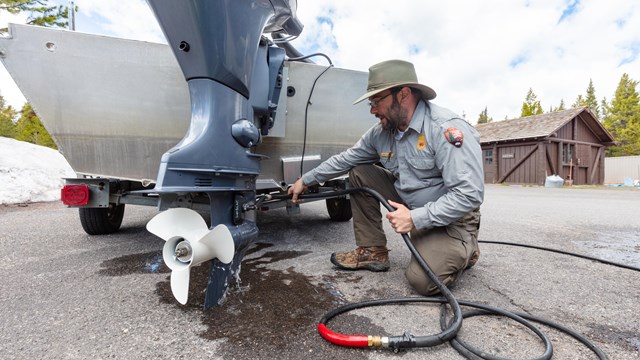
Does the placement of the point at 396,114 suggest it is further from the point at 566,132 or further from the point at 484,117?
the point at 484,117

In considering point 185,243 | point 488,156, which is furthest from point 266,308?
point 488,156

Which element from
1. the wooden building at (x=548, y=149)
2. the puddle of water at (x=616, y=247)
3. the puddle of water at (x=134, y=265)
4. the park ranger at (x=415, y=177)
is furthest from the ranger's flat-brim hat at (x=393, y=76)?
the wooden building at (x=548, y=149)

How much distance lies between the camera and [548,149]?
16.2 metres

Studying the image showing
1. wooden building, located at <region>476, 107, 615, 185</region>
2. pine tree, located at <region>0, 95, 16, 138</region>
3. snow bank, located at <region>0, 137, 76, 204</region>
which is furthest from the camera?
pine tree, located at <region>0, 95, 16, 138</region>

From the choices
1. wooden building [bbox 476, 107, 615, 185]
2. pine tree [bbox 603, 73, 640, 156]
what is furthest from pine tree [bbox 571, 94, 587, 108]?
wooden building [bbox 476, 107, 615, 185]

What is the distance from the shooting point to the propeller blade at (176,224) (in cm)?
129

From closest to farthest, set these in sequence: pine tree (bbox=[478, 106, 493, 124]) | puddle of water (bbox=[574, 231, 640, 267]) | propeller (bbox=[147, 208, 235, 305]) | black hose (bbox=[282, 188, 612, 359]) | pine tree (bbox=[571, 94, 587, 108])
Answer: black hose (bbox=[282, 188, 612, 359])
propeller (bbox=[147, 208, 235, 305])
puddle of water (bbox=[574, 231, 640, 267])
pine tree (bbox=[571, 94, 587, 108])
pine tree (bbox=[478, 106, 493, 124])

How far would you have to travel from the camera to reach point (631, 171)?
20781 millimetres

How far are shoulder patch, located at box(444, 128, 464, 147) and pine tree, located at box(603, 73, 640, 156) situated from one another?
36.1 meters

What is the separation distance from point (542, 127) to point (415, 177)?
19.0 meters

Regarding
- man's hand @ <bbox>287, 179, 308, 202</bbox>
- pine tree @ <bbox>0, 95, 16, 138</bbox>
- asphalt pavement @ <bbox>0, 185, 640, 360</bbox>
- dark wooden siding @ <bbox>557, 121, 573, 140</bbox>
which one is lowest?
asphalt pavement @ <bbox>0, 185, 640, 360</bbox>

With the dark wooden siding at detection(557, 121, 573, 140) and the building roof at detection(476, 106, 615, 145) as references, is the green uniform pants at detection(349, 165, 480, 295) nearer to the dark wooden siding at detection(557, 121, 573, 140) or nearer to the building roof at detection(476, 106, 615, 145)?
the building roof at detection(476, 106, 615, 145)

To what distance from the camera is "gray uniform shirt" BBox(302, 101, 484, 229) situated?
64.5 inches

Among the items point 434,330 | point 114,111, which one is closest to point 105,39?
point 114,111
